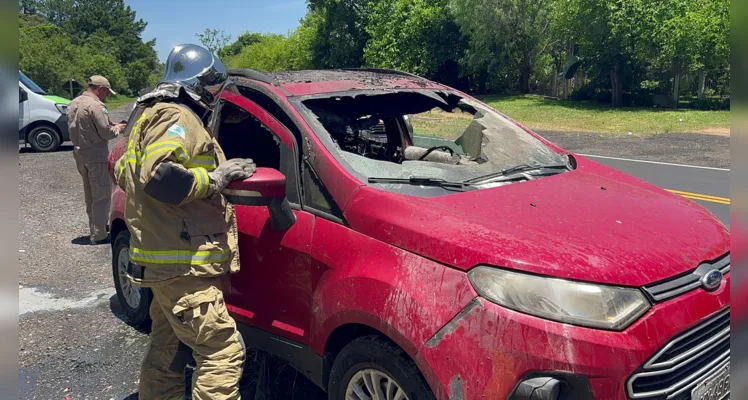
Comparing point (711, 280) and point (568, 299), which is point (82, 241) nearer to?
point (568, 299)

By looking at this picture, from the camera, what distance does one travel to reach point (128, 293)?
462 cm

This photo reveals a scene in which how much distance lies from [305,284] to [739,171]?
217 centimetres

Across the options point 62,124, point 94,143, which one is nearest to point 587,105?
point 62,124

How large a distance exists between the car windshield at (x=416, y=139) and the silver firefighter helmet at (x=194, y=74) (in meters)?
0.52

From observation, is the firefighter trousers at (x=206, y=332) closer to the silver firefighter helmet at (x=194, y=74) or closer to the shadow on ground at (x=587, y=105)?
the silver firefighter helmet at (x=194, y=74)

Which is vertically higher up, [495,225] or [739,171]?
[739,171]

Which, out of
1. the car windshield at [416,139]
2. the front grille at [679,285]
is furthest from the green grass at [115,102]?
the front grille at [679,285]

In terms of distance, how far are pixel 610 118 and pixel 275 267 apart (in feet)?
72.1

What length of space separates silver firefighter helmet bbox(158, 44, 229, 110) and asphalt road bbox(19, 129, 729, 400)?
1.74 metres

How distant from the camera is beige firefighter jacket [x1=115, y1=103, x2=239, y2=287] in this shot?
261 centimetres

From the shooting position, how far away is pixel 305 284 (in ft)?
9.43

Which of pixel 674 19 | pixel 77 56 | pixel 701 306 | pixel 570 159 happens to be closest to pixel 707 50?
pixel 674 19

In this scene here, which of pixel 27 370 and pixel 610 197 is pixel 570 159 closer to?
pixel 610 197

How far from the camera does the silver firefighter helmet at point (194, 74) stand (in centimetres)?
289
